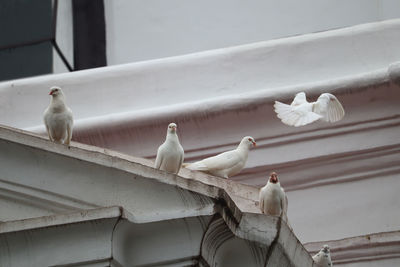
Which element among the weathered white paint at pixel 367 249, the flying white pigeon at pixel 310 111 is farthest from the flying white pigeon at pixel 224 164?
the weathered white paint at pixel 367 249

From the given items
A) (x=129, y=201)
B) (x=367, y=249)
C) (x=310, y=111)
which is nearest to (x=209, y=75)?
(x=310, y=111)

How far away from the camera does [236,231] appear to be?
14.3 meters

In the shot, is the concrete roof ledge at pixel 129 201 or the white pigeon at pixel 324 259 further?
the white pigeon at pixel 324 259

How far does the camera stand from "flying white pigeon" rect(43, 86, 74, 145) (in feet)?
53.0

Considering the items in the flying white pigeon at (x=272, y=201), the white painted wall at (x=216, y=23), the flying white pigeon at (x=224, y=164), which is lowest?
the flying white pigeon at (x=272, y=201)

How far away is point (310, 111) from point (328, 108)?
0.90 ft

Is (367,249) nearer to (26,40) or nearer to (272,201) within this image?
(272,201)

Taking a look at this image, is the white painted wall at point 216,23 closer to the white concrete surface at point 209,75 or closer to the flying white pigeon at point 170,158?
the white concrete surface at point 209,75

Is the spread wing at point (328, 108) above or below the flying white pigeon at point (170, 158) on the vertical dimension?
above

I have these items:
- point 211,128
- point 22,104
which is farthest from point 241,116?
point 22,104

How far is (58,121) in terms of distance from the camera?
1620 cm

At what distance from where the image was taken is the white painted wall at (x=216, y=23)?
79.5ft

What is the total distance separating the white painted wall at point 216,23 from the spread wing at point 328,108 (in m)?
5.63

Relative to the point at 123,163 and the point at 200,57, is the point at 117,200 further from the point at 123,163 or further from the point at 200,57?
the point at 200,57
